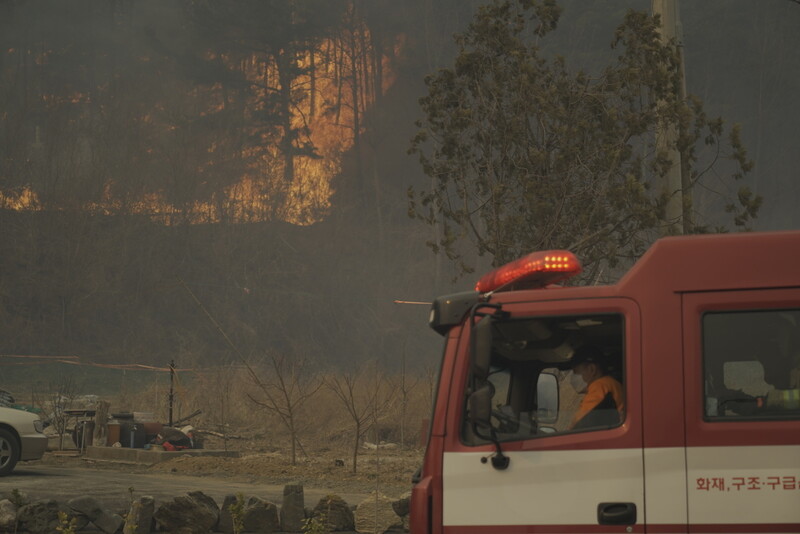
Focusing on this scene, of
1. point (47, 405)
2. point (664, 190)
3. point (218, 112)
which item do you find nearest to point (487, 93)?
point (664, 190)

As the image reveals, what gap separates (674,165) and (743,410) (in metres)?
9.80

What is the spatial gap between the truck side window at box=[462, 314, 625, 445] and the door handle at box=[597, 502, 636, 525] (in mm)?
370

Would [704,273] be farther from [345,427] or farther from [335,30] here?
[335,30]

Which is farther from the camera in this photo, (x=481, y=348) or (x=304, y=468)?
(x=304, y=468)

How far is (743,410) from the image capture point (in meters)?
5.18

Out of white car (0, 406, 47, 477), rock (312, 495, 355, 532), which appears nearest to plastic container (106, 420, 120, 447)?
white car (0, 406, 47, 477)

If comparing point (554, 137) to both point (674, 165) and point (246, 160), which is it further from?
point (246, 160)

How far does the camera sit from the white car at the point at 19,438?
1700 cm

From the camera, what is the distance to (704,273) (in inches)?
210

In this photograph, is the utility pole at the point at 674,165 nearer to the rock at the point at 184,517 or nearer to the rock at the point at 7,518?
the rock at the point at 184,517

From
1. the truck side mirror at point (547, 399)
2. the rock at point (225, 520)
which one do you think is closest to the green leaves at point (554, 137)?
the rock at point (225, 520)

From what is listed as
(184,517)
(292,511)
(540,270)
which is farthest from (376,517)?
(540,270)

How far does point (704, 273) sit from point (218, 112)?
64.3 meters

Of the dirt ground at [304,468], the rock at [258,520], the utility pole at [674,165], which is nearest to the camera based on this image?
the rock at [258,520]
